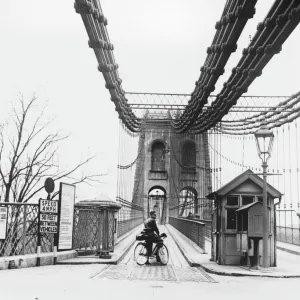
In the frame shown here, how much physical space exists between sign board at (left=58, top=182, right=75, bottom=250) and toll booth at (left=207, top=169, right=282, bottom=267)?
326 cm

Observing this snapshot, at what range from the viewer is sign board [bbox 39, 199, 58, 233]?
1158cm

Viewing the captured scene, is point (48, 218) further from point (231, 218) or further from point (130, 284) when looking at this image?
point (130, 284)

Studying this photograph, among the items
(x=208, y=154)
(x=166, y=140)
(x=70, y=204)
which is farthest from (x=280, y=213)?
(x=166, y=140)

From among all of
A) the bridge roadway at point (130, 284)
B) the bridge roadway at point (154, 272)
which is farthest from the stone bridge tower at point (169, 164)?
the bridge roadway at point (130, 284)

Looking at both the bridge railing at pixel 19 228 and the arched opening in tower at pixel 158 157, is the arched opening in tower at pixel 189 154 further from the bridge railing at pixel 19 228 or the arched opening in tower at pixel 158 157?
the bridge railing at pixel 19 228

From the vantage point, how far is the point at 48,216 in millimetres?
11781

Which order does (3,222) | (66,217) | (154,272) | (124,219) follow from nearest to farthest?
(154,272) → (3,222) → (66,217) → (124,219)

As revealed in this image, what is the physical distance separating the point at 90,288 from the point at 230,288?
2.07 m

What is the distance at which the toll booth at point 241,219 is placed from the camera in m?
11.0

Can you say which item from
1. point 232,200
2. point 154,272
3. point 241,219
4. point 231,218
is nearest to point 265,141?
point 232,200

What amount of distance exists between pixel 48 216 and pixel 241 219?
159 inches

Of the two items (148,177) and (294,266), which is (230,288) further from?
(148,177)

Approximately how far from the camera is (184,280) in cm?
906

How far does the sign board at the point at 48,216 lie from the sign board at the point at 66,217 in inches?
7.6
